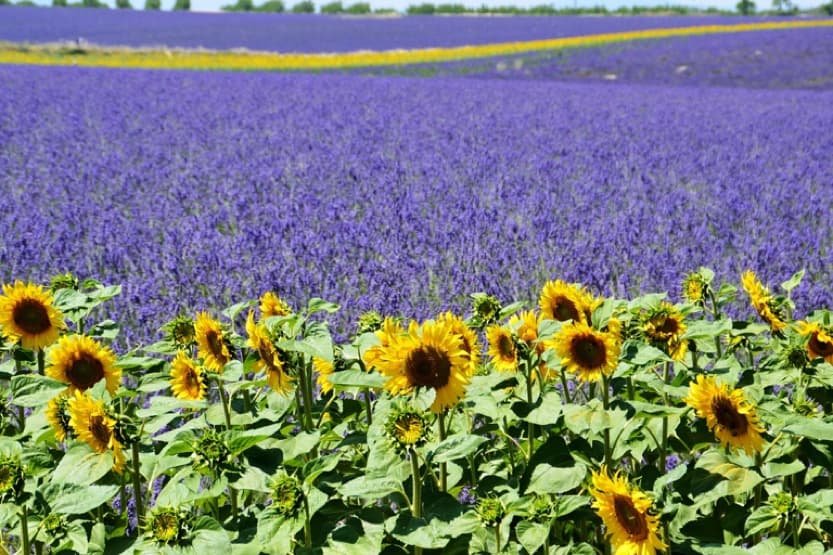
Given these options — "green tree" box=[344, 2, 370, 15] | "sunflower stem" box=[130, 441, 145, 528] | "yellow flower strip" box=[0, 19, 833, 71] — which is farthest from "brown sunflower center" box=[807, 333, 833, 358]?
"green tree" box=[344, 2, 370, 15]

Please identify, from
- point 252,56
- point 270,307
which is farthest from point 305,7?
point 270,307

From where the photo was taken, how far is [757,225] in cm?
452

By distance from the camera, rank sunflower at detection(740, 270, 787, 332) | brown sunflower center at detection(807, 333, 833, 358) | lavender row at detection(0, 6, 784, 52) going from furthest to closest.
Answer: lavender row at detection(0, 6, 784, 52) → sunflower at detection(740, 270, 787, 332) → brown sunflower center at detection(807, 333, 833, 358)

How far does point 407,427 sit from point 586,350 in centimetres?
34

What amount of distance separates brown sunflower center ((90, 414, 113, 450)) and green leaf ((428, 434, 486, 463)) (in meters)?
0.52

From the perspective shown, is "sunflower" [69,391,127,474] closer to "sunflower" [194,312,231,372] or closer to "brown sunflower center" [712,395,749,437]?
"sunflower" [194,312,231,372]

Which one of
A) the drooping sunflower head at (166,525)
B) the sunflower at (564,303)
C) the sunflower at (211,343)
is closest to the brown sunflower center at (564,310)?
the sunflower at (564,303)

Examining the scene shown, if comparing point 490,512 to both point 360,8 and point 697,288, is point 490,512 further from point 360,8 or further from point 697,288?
point 360,8

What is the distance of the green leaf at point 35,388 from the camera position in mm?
1310

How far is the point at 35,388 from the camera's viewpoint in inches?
52.5

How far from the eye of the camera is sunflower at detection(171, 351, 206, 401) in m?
1.47

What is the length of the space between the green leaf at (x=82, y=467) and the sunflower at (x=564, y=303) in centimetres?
82

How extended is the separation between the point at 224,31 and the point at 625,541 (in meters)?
41.7

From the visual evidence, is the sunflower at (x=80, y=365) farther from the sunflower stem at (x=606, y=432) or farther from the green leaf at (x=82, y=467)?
the sunflower stem at (x=606, y=432)
